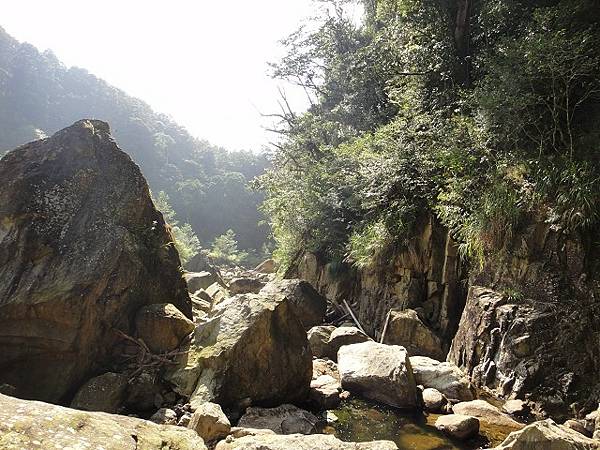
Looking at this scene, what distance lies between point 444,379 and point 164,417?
452cm

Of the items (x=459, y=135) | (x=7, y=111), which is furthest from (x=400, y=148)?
(x=7, y=111)

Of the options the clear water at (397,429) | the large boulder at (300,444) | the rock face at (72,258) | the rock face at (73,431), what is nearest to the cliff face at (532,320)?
the clear water at (397,429)

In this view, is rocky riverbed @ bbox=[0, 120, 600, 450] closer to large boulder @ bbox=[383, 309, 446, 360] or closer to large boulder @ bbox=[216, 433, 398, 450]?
large boulder @ bbox=[216, 433, 398, 450]

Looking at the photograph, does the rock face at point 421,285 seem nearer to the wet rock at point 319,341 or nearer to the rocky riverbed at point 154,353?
the wet rock at point 319,341

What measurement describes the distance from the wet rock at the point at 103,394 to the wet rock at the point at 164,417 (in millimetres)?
633

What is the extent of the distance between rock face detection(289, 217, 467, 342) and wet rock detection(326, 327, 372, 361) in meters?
1.63

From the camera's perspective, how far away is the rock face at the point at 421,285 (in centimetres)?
955

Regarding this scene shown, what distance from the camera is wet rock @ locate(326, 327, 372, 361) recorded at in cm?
914

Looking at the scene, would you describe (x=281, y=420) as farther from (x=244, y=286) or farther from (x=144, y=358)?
(x=244, y=286)

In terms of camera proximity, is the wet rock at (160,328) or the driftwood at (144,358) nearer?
the driftwood at (144,358)

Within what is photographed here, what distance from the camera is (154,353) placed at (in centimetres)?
705

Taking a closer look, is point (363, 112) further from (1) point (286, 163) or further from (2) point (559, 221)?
(2) point (559, 221)

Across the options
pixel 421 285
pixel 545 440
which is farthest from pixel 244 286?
pixel 545 440

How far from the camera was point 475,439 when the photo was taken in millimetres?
5438
